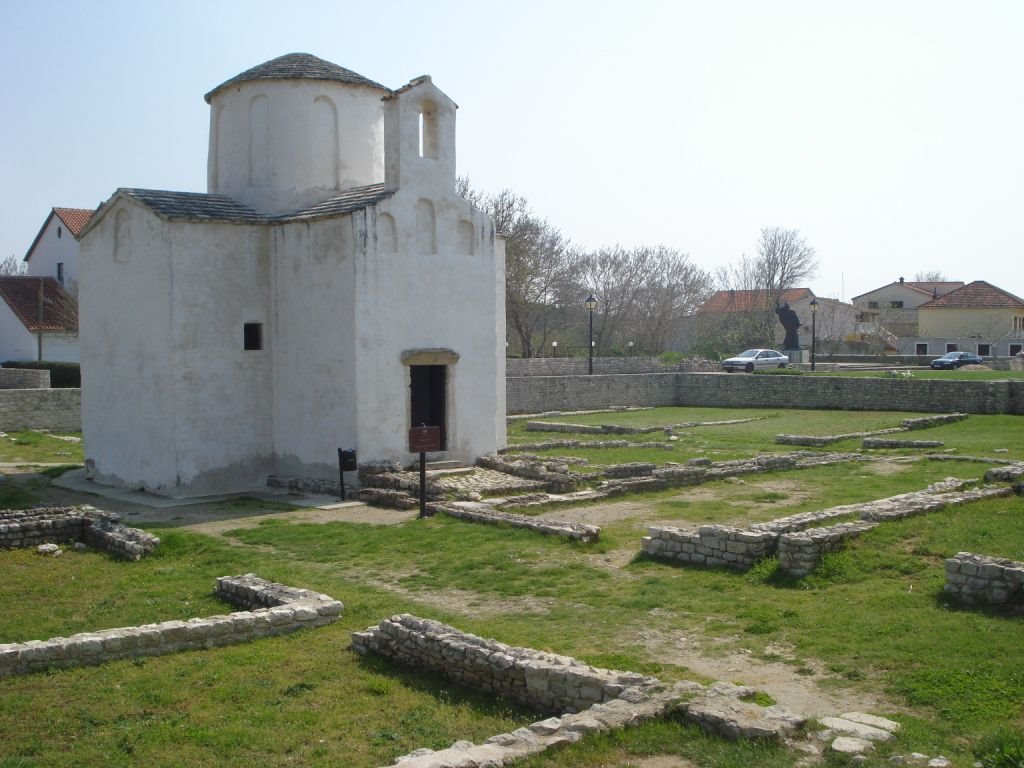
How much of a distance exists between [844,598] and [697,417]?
2340cm

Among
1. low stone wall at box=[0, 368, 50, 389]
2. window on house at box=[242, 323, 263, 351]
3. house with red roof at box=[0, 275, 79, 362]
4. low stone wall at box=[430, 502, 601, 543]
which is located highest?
house with red roof at box=[0, 275, 79, 362]

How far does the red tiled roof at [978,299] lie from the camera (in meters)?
63.6

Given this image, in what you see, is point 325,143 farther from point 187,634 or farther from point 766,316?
point 766,316

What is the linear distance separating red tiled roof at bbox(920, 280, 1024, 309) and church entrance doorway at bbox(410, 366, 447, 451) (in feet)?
179

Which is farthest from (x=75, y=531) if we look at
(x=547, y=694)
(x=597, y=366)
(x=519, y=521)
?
(x=597, y=366)

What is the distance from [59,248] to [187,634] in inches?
1789

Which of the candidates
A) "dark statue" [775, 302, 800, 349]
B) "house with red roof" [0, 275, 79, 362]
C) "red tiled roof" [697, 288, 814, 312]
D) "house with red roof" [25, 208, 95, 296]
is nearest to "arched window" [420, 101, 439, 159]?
"house with red roof" [0, 275, 79, 362]

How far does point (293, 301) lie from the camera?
19.6 meters

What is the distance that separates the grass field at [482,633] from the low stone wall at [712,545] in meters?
0.25

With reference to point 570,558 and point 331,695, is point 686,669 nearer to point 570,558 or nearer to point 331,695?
point 331,695

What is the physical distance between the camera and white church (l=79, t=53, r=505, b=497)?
18688 millimetres

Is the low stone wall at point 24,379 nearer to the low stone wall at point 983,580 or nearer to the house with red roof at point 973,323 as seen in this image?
the low stone wall at point 983,580

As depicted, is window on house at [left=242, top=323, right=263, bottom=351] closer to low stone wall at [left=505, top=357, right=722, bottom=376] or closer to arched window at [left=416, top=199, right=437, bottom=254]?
arched window at [left=416, top=199, right=437, bottom=254]

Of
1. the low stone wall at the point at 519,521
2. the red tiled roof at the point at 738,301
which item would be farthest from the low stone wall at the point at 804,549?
the red tiled roof at the point at 738,301
